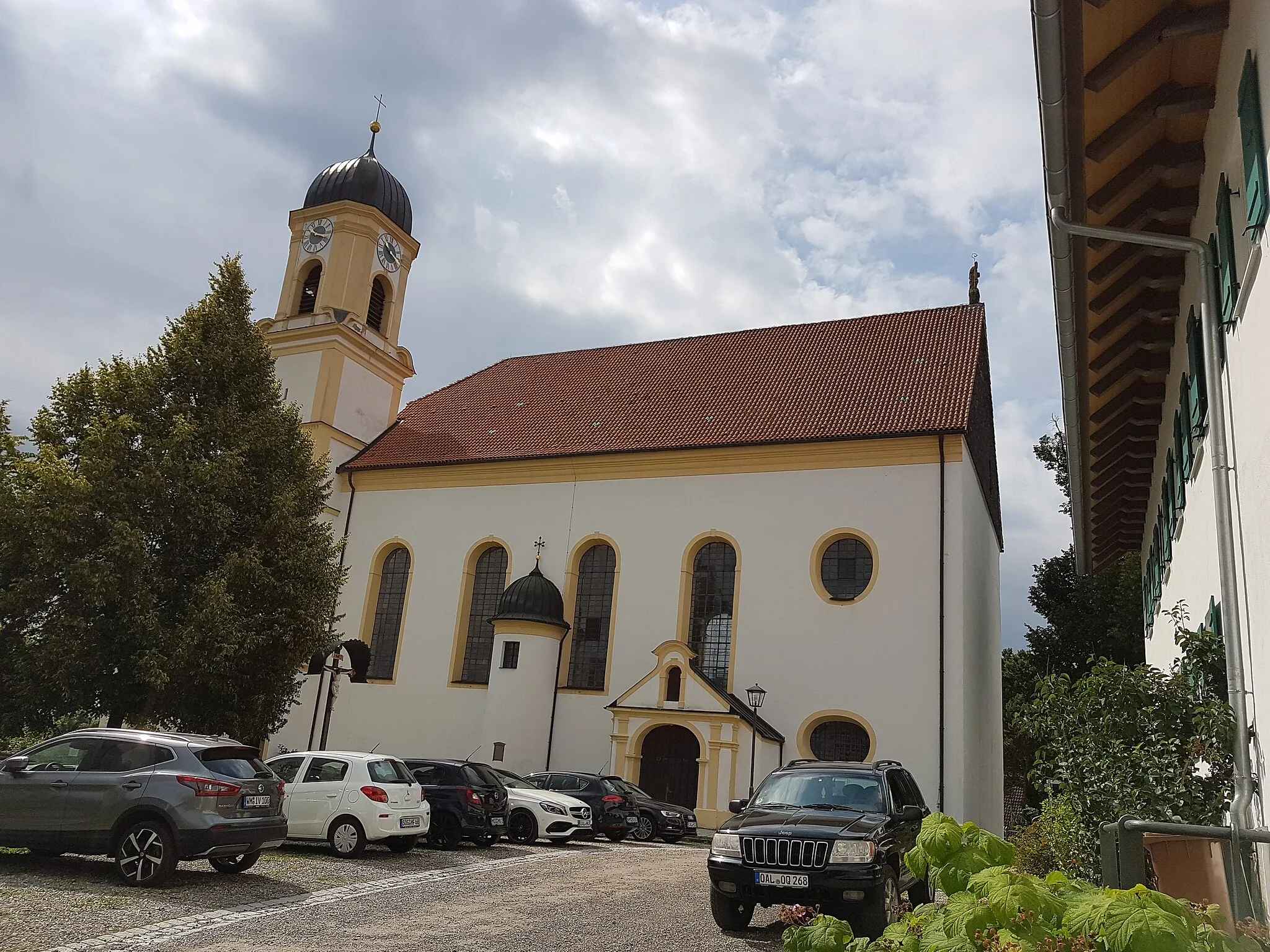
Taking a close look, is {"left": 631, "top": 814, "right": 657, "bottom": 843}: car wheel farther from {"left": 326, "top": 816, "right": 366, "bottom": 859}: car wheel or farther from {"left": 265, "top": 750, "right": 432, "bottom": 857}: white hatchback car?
{"left": 326, "top": 816, "right": 366, "bottom": 859}: car wheel

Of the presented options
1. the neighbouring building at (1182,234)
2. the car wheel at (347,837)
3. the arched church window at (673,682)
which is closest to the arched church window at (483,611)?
the arched church window at (673,682)

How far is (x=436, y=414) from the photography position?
34000 mm

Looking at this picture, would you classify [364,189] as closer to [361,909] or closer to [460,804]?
[460,804]

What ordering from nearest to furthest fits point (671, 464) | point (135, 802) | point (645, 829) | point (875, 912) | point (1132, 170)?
point (1132, 170)
point (875, 912)
point (135, 802)
point (645, 829)
point (671, 464)

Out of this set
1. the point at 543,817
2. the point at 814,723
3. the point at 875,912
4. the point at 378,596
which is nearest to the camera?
the point at 875,912

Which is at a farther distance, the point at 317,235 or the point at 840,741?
the point at 317,235

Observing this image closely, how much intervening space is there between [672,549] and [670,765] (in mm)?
5442

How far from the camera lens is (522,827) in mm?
17250

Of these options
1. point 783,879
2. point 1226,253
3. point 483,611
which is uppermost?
point 483,611

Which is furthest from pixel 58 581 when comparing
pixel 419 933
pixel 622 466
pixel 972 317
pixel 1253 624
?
pixel 972 317

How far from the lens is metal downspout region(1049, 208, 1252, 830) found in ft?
22.7

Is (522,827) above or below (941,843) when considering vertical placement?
below

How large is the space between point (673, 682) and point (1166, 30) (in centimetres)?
1989

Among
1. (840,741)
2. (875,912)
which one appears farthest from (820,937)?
(840,741)
